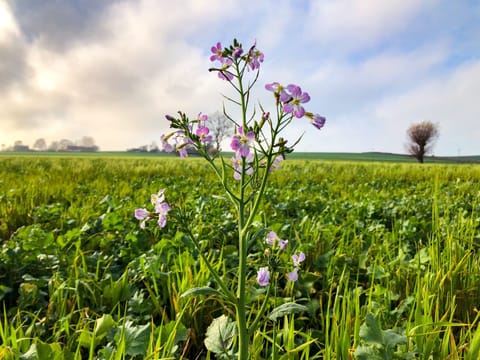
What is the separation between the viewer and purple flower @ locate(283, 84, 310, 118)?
104cm

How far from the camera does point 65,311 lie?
197 centimetres

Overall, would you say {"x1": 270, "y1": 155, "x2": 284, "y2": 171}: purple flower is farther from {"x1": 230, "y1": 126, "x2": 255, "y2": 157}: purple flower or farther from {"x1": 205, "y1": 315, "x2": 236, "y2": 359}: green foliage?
{"x1": 205, "y1": 315, "x2": 236, "y2": 359}: green foliage

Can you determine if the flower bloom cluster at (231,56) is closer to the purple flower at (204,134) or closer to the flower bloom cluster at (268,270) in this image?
the purple flower at (204,134)

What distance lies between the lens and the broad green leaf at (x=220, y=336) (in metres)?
1.28

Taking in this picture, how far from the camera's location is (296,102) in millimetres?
1053

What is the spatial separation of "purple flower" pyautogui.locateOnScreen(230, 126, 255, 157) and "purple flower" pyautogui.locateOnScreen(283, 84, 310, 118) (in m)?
0.14

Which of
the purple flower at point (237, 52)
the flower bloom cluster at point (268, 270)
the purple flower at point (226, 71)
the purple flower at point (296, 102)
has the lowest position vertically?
the flower bloom cluster at point (268, 270)

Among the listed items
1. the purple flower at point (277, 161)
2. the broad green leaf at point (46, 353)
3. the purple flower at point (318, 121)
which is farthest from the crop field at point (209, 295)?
the purple flower at point (318, 121)

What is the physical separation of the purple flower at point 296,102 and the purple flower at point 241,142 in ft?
0.45

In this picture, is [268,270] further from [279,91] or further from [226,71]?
[226,71]

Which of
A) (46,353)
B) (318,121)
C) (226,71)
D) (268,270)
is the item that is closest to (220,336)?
(268,270)

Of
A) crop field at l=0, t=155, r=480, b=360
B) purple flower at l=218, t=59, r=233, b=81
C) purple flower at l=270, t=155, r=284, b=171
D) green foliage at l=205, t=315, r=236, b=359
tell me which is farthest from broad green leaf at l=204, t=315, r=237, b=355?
purple flower at l=218, t=59, r=233, b=81

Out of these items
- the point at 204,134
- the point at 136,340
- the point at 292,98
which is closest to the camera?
the point at 292,98

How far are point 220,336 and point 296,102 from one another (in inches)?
34.5
